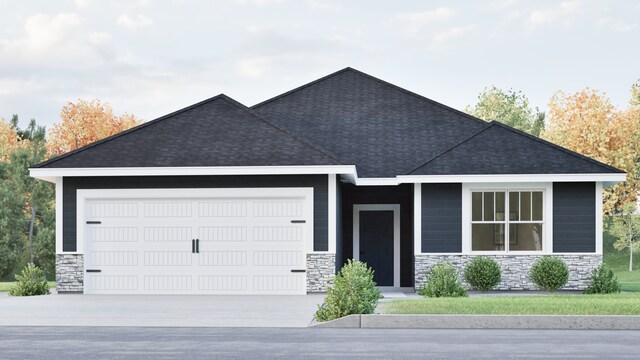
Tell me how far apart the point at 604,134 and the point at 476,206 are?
27966 mm

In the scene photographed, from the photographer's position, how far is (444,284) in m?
20.8

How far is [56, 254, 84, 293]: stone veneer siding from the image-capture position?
896 inches

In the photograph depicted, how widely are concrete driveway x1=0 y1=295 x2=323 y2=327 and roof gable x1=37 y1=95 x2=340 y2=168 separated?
3.43 m

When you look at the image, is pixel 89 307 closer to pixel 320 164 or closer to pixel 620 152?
pixel 320 164

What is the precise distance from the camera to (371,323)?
15.4 metres

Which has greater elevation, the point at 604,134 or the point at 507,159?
the point at 604,134

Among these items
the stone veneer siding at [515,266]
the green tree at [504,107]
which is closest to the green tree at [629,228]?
the green tree at [504,107]

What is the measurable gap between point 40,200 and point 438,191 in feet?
83.4

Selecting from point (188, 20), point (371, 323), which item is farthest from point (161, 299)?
point (188, 20)

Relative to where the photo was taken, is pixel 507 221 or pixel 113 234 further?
pixel 507 221

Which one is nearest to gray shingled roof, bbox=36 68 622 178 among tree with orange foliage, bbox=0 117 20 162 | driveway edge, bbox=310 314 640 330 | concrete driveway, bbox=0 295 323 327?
concrete driveway, bbox=0 295 323 327

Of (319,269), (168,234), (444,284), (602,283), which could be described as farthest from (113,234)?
(602,283)

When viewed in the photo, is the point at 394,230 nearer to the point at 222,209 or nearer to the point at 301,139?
the point at 301,139

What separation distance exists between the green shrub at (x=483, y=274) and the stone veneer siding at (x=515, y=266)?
1.13ft
